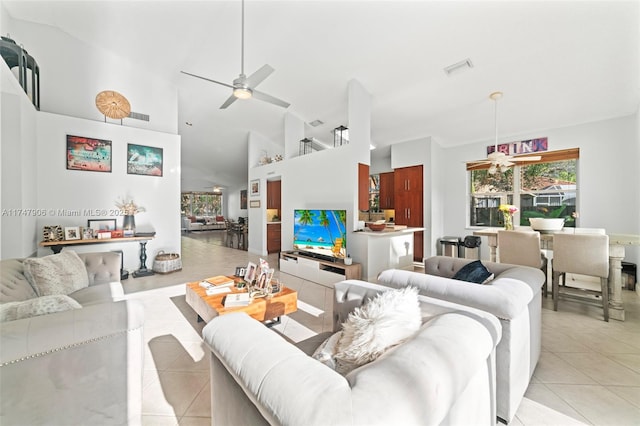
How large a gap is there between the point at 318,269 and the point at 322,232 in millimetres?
636

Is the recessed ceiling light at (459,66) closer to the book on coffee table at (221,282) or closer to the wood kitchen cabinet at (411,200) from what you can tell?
the wood kitchen cabinet at (411,200)

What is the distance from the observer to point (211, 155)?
857cm

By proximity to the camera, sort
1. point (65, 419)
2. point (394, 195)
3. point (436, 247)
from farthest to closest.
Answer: point (394, 195)
point (436, 247)
point (65, 419)

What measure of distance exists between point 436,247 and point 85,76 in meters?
7.76

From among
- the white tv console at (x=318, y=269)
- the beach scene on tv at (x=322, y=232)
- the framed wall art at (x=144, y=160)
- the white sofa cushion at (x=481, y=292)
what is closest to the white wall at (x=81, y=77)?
the framed wall art at (x=144, y=160)

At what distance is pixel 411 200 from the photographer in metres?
5.70

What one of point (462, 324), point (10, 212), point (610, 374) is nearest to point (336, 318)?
point (462, 324)

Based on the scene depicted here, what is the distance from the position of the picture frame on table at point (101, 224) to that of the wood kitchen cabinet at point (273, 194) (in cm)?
339

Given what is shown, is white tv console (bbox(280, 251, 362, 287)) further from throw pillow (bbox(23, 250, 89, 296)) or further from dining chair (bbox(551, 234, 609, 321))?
throw pillow (bbox(23, 250, 89, 296))

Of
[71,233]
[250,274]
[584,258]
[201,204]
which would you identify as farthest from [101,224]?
[201,204]

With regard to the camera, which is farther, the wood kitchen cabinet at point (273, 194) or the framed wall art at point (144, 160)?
the wood kitchen cabinet at point (273, 194)

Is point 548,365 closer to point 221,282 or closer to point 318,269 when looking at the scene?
point 318,269

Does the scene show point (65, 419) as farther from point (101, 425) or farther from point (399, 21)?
point (399, 21)

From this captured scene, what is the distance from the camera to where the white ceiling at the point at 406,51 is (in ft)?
8.89
